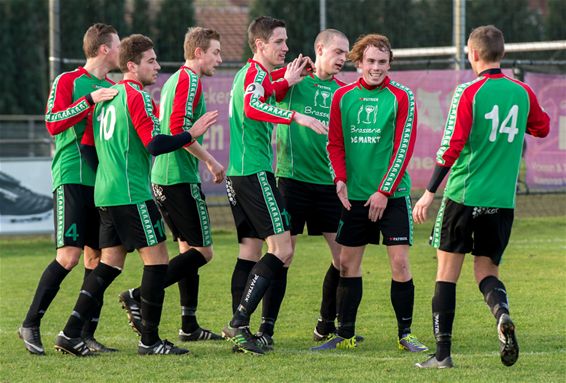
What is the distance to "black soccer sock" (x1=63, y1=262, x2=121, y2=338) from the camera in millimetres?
7539

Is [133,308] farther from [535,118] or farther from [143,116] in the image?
[535,118]

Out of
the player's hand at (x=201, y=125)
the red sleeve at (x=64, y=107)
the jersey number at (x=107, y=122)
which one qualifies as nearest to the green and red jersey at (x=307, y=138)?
the player's hand at (x=201, y=125)

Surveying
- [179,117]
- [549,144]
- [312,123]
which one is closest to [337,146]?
[312,123]

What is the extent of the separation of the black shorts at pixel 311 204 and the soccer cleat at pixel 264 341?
31.6 inches

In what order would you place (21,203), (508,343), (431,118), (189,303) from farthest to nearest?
(431,118) → (21,203) → (189,303) → (508,343)

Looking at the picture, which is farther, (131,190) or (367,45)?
(367,45)

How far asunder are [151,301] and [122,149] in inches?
41.2

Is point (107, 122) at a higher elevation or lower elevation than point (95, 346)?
higher

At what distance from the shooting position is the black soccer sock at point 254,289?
24.6ft

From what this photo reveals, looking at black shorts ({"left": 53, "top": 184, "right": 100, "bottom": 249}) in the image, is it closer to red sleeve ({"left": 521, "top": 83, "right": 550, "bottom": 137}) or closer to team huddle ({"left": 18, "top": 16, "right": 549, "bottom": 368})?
team huddle ({"left": 18, "top": 16, "right": 549, "bottom": 368})

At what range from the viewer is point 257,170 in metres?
7.61

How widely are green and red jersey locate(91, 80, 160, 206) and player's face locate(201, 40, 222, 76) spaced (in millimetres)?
724

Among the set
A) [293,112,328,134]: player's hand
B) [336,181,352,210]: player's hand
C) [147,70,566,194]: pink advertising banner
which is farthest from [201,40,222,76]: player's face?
[147,70,566,194]: pink advertising banner

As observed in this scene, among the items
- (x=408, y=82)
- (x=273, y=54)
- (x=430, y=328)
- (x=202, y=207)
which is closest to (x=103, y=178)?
(x=202, y=207)
